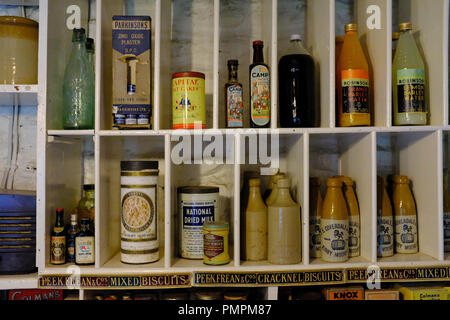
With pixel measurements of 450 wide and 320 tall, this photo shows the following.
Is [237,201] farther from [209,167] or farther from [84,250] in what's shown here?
[84,250]

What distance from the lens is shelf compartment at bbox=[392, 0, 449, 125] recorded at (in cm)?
118

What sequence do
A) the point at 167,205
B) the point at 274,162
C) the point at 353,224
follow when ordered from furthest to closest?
the point at 274,162 → the point at 353,224 → the point at 167,205

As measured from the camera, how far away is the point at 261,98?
121 centimetres

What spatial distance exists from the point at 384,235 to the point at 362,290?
0.19 metres

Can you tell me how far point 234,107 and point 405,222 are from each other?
2.20 ft

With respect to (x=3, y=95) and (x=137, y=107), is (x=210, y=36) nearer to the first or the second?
(x=137, y=107)

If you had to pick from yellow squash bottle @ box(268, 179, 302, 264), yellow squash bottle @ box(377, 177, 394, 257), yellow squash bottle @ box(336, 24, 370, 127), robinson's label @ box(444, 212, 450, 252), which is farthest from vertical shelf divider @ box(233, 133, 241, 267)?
robinson's label @ box(444, 212, 450, 252)

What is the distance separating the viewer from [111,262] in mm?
1233

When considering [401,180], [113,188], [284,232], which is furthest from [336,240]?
[113,188]

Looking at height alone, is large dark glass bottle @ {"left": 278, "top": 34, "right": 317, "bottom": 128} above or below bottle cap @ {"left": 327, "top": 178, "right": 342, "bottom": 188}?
above

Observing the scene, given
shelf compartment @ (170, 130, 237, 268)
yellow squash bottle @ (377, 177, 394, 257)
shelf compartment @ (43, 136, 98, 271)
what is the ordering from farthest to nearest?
shelf compartment @ (170, 130, 237, 268) < yellow squash bottle @ (377, 177, 394, 257) < shelf compartment @ (43, 136, 98, 271)

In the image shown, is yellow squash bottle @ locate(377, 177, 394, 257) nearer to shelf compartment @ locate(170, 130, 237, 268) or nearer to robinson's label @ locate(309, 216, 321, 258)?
robinson's label @ locate(309, 216, 321, 258)

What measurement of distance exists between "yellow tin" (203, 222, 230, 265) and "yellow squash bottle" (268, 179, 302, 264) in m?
0.14

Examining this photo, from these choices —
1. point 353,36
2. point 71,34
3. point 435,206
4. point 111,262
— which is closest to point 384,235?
point 435,206
